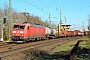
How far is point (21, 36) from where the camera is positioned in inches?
1345

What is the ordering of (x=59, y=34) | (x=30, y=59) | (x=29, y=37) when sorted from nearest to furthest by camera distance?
(x=30, y=59) → (x=29, y=37) → (x=59, y=34)

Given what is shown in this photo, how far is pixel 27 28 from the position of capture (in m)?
35.5

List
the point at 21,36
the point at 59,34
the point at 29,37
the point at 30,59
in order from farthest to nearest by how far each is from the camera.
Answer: the point at 59,34 → the point at 29,37 → the point at 21,36 → the point at 30,59

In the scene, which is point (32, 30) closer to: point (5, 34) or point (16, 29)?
point (16, 29)

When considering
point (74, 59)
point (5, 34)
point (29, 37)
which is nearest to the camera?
point (74, 59)

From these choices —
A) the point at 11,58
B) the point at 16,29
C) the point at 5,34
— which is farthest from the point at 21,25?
the point at 11,58

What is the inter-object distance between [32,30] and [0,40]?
7143mm

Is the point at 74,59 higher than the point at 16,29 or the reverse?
the reverse

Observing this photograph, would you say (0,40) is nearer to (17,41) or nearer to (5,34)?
(5,34)

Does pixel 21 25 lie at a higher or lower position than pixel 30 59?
higher

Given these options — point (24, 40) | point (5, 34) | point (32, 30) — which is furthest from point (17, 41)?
point (5, 34)

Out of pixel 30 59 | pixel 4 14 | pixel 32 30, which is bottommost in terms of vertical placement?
pixel 30 59

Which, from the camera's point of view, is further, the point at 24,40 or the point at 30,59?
the point at 24,40

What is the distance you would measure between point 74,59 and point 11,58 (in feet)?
18.0
